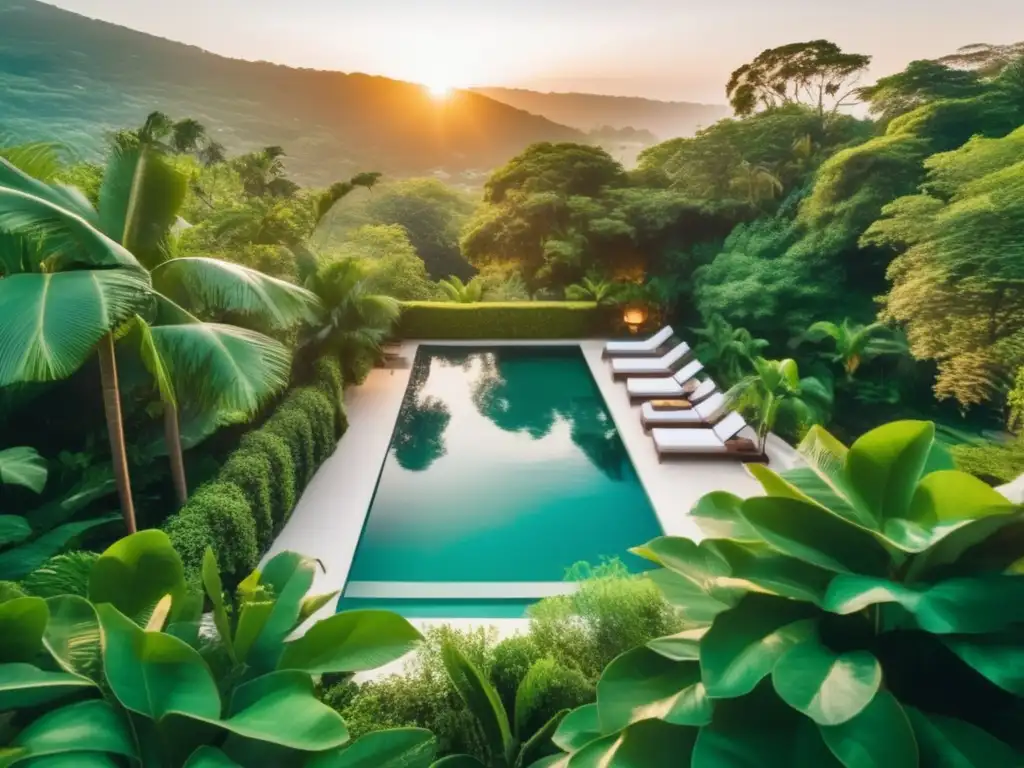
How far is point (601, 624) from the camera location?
13.4 feet

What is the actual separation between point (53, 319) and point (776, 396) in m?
8.44

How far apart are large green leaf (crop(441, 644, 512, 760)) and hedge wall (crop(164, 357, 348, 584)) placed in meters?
2.99

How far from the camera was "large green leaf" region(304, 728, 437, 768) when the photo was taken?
61.6 inches

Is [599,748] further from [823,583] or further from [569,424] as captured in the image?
[569,424]

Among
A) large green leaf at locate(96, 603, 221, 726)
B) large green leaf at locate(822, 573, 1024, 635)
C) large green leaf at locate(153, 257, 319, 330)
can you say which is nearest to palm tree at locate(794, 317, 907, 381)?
large green leaf at locate(153, 257, 319, 330)

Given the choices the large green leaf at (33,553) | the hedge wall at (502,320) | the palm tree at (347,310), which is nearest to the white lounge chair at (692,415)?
the palm tree at (347,310)

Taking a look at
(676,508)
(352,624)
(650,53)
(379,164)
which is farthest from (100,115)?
(352,624)

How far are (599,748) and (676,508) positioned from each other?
6492 mm

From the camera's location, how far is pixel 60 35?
112ft

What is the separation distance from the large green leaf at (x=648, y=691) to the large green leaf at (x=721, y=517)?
11.8 inches

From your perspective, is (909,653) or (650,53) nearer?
(909,653)

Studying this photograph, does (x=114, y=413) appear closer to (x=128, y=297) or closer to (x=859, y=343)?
(x=128, y=297)

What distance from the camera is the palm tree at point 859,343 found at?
11.2 metres

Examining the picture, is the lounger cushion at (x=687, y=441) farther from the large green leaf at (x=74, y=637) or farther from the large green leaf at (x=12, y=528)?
the large green leaf at (x=74, y=637)
